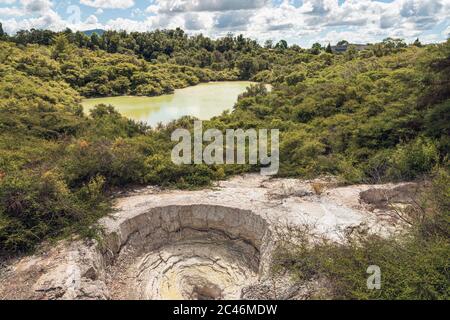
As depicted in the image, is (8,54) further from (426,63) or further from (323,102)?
(426,63)

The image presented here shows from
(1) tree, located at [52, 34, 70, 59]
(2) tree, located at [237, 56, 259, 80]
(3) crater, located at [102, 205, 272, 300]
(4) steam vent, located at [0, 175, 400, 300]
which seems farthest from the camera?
(2) tree, located at [237, 56, 259, 80]

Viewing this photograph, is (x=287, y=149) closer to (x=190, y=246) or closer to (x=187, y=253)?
(x=190, y=246)

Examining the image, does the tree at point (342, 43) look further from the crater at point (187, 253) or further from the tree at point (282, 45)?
the crater at point (187, 253)

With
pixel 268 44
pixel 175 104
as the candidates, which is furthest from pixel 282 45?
pixel 175 104

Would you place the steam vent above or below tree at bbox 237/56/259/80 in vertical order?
below

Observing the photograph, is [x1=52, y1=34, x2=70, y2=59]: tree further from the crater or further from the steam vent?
the crater

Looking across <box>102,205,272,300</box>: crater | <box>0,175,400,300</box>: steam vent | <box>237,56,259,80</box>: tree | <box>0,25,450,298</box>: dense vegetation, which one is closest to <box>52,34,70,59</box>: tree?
<box>0,25,450,298</box>: dense vegetation
